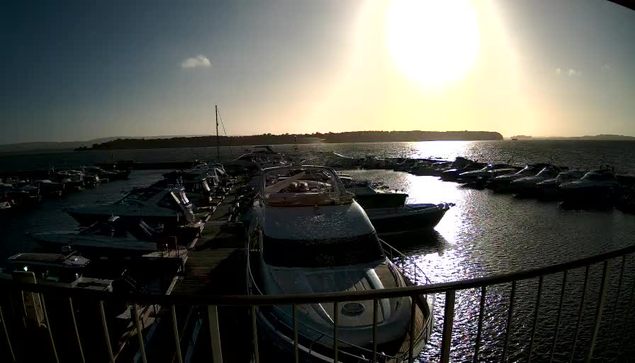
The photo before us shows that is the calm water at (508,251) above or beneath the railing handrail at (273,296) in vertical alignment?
beneath

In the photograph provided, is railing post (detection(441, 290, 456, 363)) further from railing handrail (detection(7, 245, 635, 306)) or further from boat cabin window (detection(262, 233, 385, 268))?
boat cabin window (detection(262, 233, 385, 268))

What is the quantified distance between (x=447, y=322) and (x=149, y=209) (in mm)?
21380

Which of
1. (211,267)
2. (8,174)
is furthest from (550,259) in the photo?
(8,174)

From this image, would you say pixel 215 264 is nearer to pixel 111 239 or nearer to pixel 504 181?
pixel 111 239

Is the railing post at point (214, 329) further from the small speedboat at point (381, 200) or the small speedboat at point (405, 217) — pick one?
the small speedboat at point (381, 200)

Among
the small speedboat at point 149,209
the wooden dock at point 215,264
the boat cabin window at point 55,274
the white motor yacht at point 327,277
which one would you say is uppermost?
the white motor yacht at point 327,277

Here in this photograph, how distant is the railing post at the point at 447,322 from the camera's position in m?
2.37

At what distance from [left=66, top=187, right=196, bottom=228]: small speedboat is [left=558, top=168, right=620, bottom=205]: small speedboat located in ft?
112

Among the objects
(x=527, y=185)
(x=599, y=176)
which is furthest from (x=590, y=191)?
(x=527, y=185)

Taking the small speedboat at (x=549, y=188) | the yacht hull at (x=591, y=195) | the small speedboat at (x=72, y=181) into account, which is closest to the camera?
the yacht hull at (x=591, y=195)

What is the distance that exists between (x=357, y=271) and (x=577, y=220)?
26072 millimetres

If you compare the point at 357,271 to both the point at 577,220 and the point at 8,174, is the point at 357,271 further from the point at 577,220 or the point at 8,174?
the point at 8,174

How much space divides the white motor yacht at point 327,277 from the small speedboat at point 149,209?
12804 millimetres

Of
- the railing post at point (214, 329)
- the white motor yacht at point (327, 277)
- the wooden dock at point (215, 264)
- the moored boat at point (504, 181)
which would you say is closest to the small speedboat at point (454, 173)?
the moored boat at point (504, 181)
